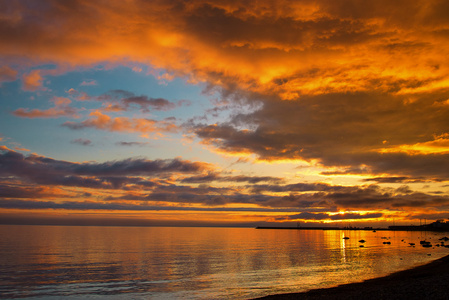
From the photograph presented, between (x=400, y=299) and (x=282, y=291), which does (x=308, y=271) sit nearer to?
(x=282, y=291)

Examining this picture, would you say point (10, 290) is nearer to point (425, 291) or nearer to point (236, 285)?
point (236, 285)

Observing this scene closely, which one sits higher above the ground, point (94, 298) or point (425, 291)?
point (425, 291)

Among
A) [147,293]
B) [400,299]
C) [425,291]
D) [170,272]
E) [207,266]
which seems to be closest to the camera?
[400,299]

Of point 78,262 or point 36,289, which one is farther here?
point 78,262

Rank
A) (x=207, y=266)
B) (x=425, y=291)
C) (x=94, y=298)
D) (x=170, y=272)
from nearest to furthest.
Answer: (x=425, y=291) < (x=94, y=298) < (x=170, y=272) < (x=207, y=266)

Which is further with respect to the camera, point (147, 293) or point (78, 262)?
point (78, 262)

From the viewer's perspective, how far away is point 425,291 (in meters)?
30.5

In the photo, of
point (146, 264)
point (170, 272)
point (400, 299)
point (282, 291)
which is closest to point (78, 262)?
point (146, 264)

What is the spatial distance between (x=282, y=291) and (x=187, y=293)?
1199 cm

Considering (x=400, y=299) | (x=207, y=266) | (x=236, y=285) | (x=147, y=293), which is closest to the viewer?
(x=400, y=299)

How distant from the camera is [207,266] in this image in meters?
65.1

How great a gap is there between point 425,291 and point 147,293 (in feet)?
99.4

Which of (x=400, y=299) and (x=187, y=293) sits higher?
(x=400, y=299)

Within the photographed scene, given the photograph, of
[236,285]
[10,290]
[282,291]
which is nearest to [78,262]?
[10,290]
